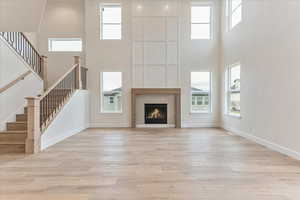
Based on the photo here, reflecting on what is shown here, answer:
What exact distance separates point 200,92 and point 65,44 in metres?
5.62

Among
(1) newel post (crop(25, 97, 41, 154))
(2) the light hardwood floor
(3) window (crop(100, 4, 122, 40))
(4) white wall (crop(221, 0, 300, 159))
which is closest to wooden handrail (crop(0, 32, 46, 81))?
(1) newel post (crop(25, 97, 41, 154))

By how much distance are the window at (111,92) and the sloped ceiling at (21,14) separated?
4.17 m

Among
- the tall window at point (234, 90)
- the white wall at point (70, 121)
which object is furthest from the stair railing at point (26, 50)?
the tall window at point (234, 90)

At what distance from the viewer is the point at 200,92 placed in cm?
767

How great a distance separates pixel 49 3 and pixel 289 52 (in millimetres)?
8269

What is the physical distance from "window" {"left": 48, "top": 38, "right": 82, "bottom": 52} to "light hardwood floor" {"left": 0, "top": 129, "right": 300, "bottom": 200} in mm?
4897

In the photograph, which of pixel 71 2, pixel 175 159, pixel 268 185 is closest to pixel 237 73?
pixel 175 159

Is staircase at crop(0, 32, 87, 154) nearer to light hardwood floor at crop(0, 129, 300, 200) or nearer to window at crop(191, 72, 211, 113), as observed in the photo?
light hardwood floor at crop(0, 129, 300, 200)

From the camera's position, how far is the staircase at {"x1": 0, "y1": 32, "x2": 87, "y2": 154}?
3.93 m

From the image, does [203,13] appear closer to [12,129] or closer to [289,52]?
[289,52]

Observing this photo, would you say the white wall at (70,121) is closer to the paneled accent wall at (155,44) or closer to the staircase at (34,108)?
the staircase at (34,108)

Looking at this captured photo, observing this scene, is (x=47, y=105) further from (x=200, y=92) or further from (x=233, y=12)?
(x=233, y=12)

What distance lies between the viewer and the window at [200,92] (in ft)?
25.2

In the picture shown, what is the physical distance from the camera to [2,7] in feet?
9.28
